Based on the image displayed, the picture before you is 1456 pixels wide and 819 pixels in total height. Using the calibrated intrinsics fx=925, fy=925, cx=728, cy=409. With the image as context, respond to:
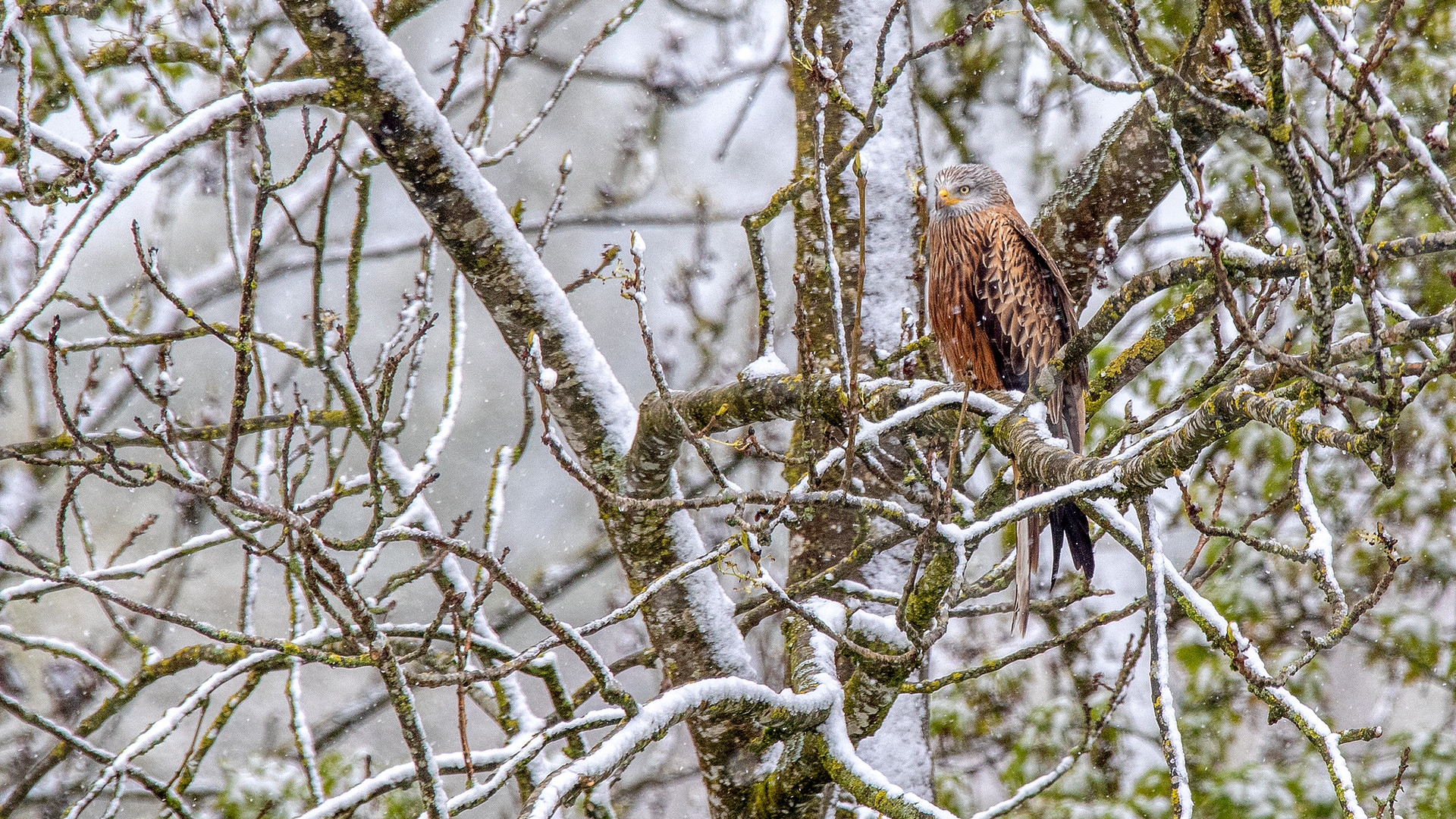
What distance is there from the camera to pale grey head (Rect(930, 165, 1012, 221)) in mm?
3439

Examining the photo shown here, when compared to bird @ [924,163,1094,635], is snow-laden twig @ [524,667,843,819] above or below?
below

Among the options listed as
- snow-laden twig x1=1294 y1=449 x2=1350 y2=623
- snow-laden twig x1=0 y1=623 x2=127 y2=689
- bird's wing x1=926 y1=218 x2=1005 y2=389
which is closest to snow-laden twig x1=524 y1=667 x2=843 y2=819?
snow-laden twig x1=1294 y1=449 x2=1350 y2=623

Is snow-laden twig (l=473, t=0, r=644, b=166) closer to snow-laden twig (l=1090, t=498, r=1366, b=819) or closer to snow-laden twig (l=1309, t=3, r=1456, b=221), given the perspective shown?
snow-laden twig (l=1090, t=498, r=1366, b=819)

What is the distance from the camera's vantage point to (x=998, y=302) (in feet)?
9.91

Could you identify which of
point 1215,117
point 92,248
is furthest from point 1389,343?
point 92,248

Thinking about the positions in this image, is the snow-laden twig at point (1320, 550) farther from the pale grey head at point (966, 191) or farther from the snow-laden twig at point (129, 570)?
the snow-laden twig at point (129, 570)

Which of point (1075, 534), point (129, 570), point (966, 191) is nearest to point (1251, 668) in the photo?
point (1075, 534)

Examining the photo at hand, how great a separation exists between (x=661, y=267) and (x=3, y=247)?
427 cm

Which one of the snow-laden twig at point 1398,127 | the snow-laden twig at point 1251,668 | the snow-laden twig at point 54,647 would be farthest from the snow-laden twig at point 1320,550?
the snow-laden twig at point 54,647

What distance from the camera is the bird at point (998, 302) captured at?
9.55 feet

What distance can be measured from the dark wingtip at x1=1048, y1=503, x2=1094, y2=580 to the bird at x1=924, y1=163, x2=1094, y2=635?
0.74 feet

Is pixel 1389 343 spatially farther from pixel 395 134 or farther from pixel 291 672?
pixel 291 672

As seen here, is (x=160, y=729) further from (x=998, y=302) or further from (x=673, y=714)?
(x=998, y=302)

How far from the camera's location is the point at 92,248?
23.7 feet
